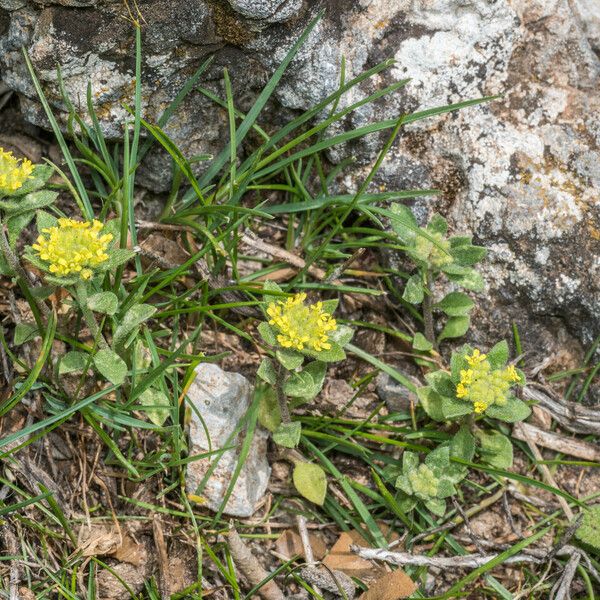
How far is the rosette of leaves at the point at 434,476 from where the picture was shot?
3.01m

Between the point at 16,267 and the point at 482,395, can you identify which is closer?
the point at 16,267

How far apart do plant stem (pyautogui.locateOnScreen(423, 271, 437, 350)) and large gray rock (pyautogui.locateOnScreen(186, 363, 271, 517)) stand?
0.79 metres

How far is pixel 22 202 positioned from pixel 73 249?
1.07 ft

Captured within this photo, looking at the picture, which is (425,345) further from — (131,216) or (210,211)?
(131,216)

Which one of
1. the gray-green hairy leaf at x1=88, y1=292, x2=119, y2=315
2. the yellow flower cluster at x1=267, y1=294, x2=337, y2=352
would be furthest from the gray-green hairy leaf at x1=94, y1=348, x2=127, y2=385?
the yellow flower cluster at x1=267, y1=294, x2=337, y2=352

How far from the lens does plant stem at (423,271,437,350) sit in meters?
3.21

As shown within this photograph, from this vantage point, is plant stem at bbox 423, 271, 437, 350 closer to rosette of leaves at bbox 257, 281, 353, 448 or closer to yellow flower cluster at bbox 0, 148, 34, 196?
rosette of leaves at bbox 257, 281, 353, 448

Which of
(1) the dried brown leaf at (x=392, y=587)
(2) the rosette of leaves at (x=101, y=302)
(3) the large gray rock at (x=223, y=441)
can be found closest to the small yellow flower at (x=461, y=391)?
(1) the dried brown leaf at (x=392, y=587)

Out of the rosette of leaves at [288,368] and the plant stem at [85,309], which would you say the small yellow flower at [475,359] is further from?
the plant stem at [85,309]

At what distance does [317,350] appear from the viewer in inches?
107

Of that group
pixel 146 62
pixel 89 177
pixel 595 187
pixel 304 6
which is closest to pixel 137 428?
pixel 89 177

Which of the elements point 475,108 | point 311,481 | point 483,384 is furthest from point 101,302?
point 475,108

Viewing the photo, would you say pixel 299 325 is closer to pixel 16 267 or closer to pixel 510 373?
pixel 510 373

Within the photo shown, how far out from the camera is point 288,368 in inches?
105
